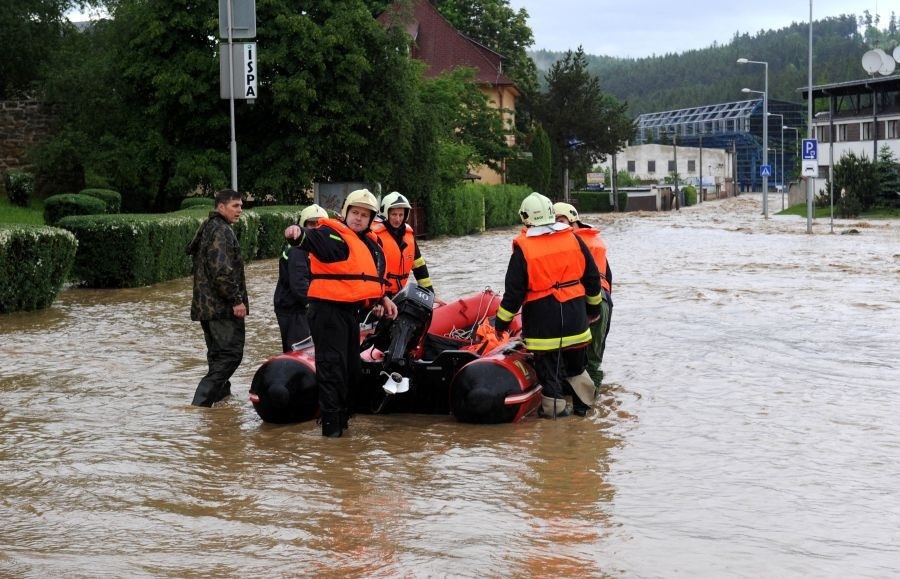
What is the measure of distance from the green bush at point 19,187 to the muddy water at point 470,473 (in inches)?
852

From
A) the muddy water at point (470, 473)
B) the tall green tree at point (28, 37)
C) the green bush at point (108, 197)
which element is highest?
the tall green tree at point (28, 37)

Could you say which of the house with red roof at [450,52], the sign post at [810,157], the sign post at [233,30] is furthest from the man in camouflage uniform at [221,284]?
the house with red roof at [450,52]

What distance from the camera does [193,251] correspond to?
35.4ft

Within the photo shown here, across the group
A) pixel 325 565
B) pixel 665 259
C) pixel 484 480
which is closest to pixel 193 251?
pixel 484 480

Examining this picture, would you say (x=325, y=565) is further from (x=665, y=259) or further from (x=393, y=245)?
(x=665, y=259)

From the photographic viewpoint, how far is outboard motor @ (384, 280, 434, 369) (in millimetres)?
9969

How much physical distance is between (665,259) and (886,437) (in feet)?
72.8

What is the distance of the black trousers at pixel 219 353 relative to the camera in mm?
10789

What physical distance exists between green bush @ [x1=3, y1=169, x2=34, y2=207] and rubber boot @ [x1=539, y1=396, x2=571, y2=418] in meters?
29.1

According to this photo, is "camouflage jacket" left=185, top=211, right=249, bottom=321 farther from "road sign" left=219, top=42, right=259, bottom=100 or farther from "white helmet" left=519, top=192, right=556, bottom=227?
"road sign" left=219, top=42, right=259, bottom=100

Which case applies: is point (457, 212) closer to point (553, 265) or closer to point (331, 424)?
point (553, 265)

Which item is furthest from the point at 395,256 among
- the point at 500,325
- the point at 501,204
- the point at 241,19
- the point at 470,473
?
the point at 501,204

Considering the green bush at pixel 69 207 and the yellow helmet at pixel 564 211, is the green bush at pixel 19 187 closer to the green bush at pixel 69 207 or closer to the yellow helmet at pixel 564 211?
the green bush at pixel 69 207

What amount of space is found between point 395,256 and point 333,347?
183cm
